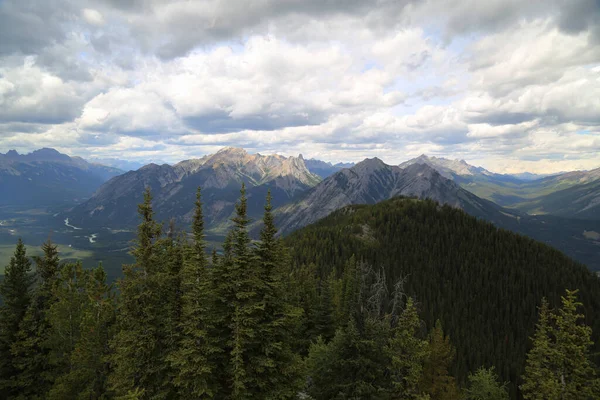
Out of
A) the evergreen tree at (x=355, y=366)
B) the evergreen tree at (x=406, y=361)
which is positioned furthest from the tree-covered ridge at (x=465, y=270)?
the evergreen tree at (x=355, y=366)

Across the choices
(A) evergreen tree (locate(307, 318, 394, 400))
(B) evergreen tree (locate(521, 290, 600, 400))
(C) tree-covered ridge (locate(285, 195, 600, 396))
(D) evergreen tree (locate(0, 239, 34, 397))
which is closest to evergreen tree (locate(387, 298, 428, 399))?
(A) evergreen tree (locate(307, 318, 394, 400))

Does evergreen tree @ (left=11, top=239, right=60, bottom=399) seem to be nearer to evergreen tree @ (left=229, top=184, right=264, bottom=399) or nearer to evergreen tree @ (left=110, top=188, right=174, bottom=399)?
evergreen tree @ (left=110, top=188, right=174, bottom=399)

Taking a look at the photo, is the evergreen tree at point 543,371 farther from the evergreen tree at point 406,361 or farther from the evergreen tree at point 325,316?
the evergreen tree at point 325,316

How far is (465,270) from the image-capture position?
13525 centimetres

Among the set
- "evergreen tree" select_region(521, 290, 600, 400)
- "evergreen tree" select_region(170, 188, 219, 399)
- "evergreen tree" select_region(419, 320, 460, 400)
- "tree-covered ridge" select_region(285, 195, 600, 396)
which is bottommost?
"tree-covered ridge" select_region(285, 195, 600, 396)

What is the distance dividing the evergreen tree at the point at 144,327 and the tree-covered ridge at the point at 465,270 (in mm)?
74941

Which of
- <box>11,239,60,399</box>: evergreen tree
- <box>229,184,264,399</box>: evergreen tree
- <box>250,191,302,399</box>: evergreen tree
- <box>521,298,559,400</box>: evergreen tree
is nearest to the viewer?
<box>229,184,264,399</box>: evergreen tree

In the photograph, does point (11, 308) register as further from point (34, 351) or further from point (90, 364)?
point (90, 364)

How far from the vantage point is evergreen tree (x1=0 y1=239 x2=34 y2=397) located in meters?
35.3

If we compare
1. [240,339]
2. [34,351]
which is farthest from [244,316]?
[34,351]

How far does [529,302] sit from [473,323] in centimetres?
3200

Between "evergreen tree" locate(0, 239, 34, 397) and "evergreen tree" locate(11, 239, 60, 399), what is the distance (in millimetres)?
696

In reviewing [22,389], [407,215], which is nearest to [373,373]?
[22,389]

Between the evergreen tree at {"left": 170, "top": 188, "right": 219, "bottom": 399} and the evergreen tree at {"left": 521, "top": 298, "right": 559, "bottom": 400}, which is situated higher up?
the evergreen tree at {"left": 170, "top": 188, "right": 219, "bottom": 399}
